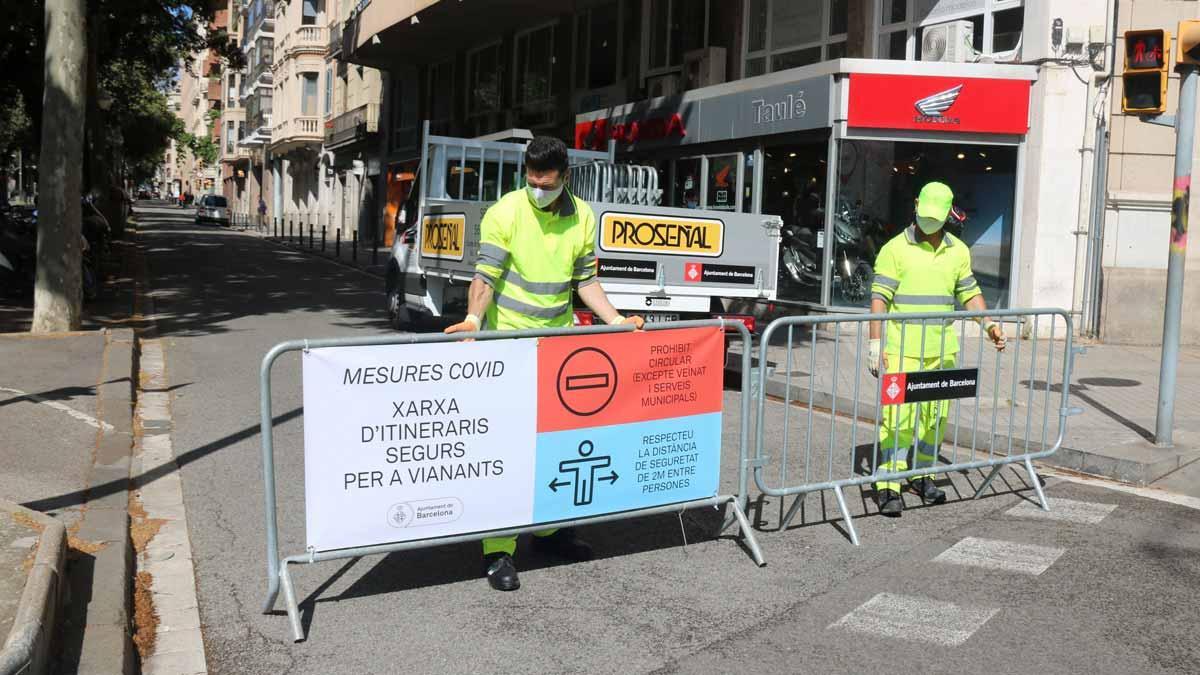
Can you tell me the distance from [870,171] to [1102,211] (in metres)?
3.17

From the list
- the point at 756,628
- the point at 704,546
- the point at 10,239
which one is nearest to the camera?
the point at 756,628

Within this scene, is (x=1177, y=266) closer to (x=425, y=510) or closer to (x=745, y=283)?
(x=745, y=283)

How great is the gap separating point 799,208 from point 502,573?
13.6 metres

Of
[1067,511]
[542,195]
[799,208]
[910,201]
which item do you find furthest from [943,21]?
[542,195]

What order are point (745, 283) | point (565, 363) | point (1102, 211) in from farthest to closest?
1. point (1102, 211)
2. point (745, 283)
3. point (565, 363)

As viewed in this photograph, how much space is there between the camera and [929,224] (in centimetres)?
677

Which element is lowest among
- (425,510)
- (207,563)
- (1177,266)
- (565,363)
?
(207,563)

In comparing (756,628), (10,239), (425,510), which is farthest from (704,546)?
(10,239)

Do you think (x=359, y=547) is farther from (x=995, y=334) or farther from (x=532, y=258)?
(x=995, y=334)

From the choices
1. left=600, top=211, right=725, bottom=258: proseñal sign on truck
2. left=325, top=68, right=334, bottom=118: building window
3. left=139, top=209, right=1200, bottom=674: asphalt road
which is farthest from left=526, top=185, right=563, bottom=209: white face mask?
left=325, top=68, right=334, bottom=118: building window

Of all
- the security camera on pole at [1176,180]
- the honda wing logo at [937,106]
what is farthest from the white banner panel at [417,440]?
the honda wing logo at [937,106]

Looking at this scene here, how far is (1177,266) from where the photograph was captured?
8.59 metres

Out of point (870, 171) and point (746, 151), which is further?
point (746, 151)

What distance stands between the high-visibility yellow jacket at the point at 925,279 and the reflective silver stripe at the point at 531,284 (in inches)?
90.8
